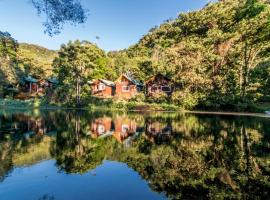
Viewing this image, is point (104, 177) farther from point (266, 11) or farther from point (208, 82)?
point (266, 11)

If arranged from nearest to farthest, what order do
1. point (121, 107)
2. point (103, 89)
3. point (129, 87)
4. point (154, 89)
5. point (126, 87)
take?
point (121, 107) < point (154, 89) < point (129, 87) < point (126, 87) < point (103, 89)

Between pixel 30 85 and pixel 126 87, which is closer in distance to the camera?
pixel 126 87

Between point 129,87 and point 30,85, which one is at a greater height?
point 30,85

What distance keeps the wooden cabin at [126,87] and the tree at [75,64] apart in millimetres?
8985

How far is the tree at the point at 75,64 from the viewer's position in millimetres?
51213

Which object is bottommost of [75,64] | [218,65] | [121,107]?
[121,107]

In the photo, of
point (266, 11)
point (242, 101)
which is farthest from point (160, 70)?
point (266, 11)

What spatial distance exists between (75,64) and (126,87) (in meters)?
14.4

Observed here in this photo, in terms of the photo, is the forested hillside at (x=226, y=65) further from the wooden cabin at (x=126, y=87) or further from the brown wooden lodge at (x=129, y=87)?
the wooden cabin at (x=126, y=87)

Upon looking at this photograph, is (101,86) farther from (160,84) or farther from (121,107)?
(121,107)

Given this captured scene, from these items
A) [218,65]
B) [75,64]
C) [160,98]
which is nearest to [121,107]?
[160,98]

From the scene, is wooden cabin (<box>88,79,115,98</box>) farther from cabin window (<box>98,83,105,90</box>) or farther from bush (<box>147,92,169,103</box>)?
bush (<box>147,92,169,103</box>)

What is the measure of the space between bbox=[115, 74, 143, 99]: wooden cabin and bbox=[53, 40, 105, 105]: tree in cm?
898

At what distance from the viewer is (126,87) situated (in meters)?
61.4
